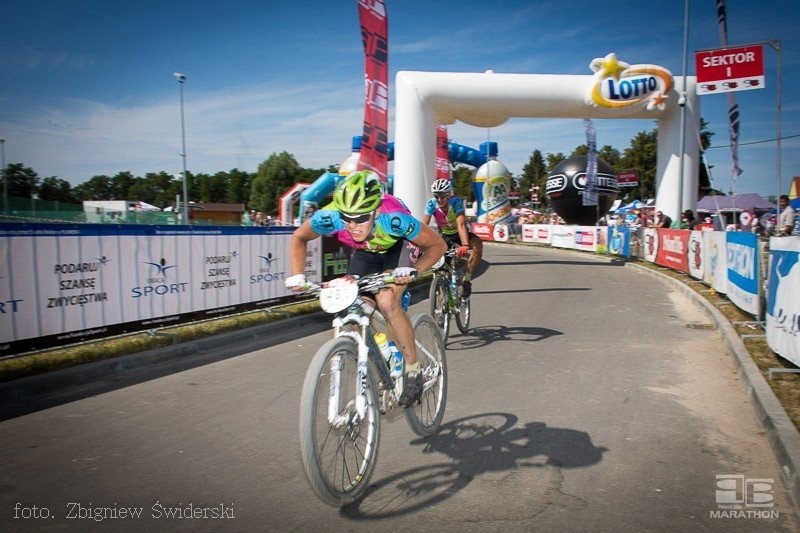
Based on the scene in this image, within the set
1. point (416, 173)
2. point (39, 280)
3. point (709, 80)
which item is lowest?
point (39, 280)

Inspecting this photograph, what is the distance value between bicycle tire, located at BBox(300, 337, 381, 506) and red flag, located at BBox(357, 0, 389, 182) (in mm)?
15973

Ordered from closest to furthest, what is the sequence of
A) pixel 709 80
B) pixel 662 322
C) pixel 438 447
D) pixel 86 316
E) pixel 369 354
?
pixel 369 354 → pixel 438 447 → pixel 86 316 → pixel 662 322 → pixel 709 80

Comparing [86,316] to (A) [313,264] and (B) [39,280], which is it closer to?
(B) [39,280]

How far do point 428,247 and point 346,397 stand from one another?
1317 mm

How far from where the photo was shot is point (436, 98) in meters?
→ 20.1

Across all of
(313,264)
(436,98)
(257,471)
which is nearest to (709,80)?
(436,98)

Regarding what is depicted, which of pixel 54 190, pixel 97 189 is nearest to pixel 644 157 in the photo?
pixel 54 190

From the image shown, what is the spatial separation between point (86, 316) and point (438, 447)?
5.02 m

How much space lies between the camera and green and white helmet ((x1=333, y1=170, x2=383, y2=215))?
3.66 m

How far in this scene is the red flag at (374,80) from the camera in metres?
18.8

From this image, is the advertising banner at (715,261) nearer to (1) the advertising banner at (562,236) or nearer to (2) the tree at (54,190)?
(1) the advertising banner at (562,236)

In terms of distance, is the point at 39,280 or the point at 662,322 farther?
the point at 662,322

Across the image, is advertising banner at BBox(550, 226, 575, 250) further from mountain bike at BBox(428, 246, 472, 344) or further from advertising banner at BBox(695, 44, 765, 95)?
mountain bike at BBox(428, 246, 472, 344)

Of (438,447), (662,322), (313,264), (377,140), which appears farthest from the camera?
(377,140)
